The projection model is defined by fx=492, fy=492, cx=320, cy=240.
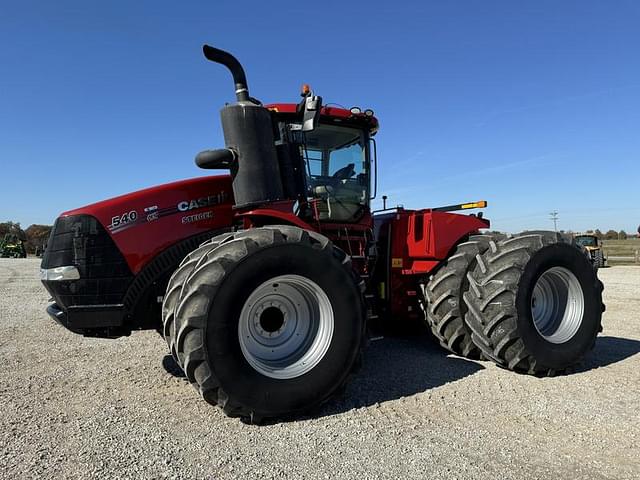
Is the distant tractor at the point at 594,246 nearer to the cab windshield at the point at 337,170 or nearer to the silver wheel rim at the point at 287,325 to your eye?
the cab windshield at the point at 337,170

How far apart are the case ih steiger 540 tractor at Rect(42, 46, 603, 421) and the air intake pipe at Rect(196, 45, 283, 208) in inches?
0.5

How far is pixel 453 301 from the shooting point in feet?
17.4

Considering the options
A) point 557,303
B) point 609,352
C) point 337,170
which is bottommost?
point 609,352

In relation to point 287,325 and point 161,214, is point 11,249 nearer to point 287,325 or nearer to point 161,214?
point 161,214

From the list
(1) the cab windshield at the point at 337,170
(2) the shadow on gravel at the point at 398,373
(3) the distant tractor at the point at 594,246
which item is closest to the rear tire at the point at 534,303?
(2) the shadow on gravel at the point at 398,373

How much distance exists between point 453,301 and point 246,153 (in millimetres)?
2679

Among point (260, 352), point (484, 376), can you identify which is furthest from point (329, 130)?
point (484, 376)

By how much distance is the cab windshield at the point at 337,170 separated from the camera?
5188 millimetres

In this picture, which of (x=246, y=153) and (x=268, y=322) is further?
(x=246, y=153)

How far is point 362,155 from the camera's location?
565cm

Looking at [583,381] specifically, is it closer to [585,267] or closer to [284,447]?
[585,267]

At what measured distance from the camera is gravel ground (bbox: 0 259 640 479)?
3.01 metres

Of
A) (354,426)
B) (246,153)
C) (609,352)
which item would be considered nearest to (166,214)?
(246,153)

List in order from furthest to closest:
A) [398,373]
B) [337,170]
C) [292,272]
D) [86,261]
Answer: [337,170]
[398,373]
[86,261]
[292,272]
